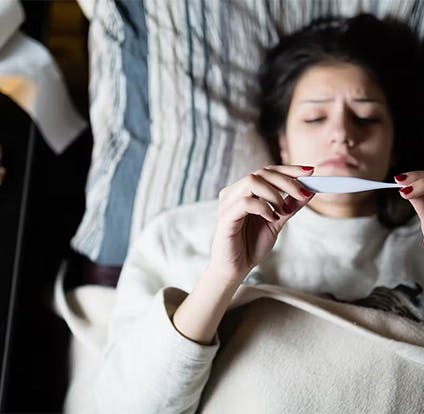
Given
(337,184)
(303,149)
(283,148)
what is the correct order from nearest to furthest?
(337,184) → (303,149) → (283,148)

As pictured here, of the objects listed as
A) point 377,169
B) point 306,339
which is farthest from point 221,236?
point 377,169

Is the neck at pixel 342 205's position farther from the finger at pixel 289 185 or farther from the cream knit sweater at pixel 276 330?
the finger at pixel 289 185

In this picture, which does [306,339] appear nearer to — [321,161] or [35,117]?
[321,161]

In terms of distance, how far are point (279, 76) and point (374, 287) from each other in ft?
1.28

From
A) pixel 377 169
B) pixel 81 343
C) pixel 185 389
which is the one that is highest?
pixel 377 169

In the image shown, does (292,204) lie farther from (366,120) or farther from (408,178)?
(366,120)

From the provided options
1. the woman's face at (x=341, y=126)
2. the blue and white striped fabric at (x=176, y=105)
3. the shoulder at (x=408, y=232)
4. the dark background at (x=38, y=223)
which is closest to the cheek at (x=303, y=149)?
the woman's face at (x=341, y=126)

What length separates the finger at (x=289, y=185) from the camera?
73 centimetres

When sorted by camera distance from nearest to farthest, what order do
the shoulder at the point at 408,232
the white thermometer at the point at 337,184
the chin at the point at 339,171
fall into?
the white thermometer at the point at 337,184, the chin at the point at 339,171, the shoulder at the point at 408,232

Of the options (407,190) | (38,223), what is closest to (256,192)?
(407,190)

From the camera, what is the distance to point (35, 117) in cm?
103

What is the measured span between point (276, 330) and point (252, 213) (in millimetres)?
193

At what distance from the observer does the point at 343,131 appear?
0.90 m

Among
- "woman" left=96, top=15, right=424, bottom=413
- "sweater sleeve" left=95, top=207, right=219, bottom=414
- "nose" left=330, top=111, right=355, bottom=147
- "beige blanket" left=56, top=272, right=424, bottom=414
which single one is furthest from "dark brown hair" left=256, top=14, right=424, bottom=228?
"sweater sleeve" left=95, top=207, right=219, bottom=414
